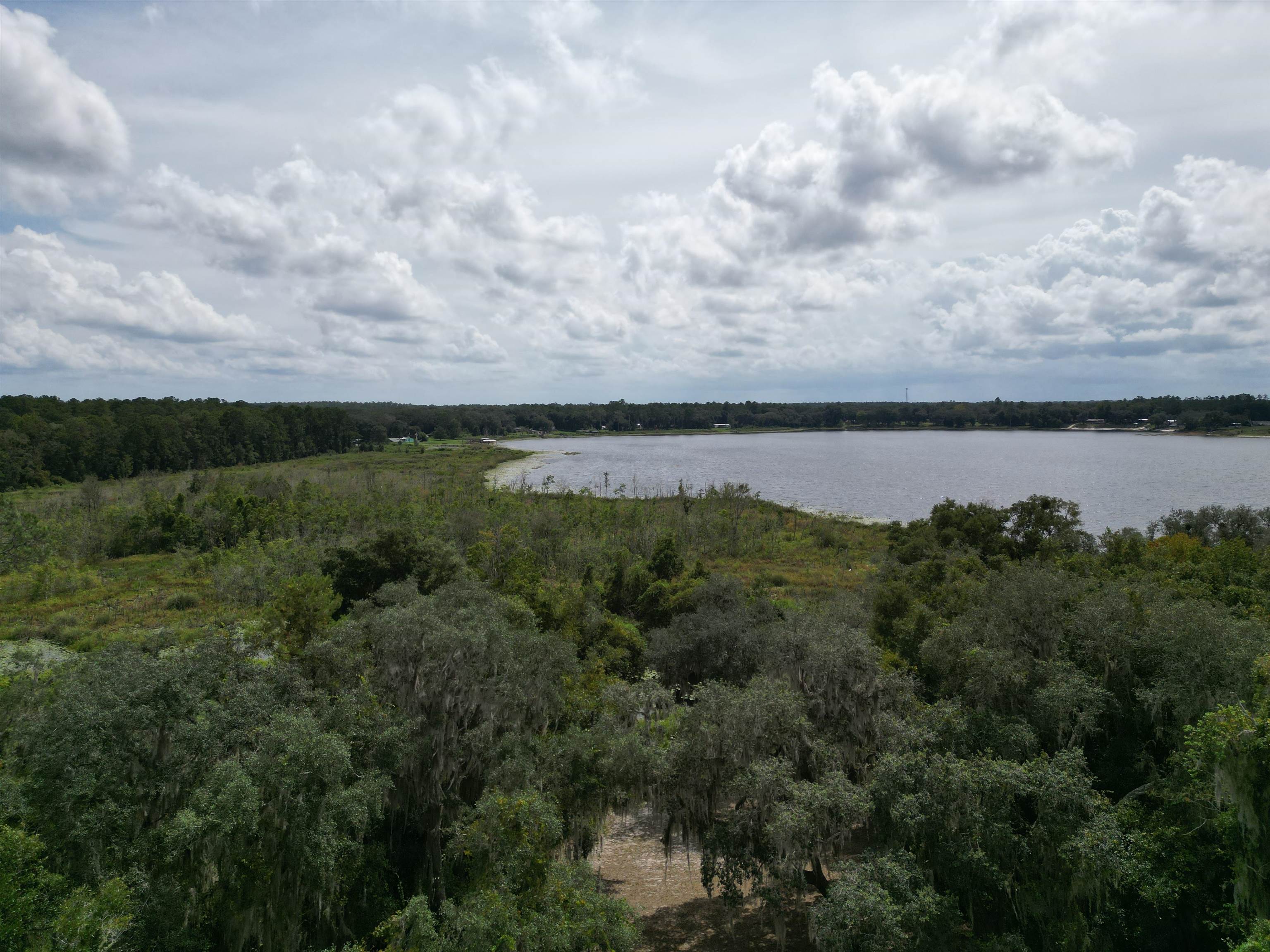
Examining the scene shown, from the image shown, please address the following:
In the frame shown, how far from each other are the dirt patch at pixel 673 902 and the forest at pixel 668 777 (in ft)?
0.48

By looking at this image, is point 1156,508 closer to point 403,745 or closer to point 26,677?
point 403,745

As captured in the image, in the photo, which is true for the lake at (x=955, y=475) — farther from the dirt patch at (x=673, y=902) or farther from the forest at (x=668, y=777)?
the dirt patch at (x=673, y=902)

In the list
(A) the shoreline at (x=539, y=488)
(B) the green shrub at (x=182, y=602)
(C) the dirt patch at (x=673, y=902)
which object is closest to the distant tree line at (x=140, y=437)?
(A) the shoreline at (x=539, y=488)

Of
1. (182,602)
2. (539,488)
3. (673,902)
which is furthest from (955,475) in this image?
(673,902)

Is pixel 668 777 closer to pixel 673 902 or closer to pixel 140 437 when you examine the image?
pixel 673 902

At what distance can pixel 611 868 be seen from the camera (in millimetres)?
22297

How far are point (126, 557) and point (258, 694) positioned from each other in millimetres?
57659

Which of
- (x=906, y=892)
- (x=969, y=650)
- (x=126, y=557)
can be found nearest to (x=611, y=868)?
(x=906, y=892)

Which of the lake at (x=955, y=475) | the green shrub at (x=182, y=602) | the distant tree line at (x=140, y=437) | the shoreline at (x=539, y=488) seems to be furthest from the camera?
the distant tree line at (x=140, y=437)

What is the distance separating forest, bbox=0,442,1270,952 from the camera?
13.6m

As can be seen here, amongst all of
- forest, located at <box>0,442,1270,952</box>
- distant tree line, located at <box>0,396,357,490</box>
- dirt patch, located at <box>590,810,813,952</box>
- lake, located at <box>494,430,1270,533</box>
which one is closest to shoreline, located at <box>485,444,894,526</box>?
lake, located at <box>494,430,1270,533</box>

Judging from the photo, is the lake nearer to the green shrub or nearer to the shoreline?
the shoreline

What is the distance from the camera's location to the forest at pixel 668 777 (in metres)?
13.6

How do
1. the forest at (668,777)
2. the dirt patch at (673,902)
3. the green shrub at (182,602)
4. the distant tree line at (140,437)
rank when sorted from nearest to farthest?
the forest at (668,777) → the dirt patch at (673,902) → the green shrub at (182,602) → the distant tree line at (140,437)
